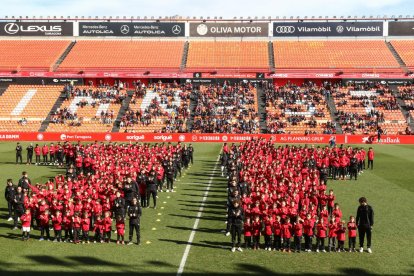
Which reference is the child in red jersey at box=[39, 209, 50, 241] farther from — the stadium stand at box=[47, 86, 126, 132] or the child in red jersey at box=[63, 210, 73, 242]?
the stadium stand at box=[47, 86, 126, 132]

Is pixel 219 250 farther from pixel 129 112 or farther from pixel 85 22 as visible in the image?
pixel 85 22

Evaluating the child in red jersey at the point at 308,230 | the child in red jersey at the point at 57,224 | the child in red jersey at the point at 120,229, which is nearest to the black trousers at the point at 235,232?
the child in red jersey at the point at 308,230

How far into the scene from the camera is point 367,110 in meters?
57.6

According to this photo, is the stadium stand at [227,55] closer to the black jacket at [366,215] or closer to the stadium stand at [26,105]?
the stadium stand at [26,105]

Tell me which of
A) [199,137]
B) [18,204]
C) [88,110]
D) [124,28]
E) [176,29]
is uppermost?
[124,28]

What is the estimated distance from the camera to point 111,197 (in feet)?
57.5

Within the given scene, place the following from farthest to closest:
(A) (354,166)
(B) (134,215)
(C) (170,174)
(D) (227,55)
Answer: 1. (D) (227,55)
2. (A) (354,166)
3. (C) (170,174)
4. (B) (134,215)

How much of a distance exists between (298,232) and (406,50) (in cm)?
6403

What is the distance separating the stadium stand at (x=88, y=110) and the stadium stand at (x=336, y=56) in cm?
2313

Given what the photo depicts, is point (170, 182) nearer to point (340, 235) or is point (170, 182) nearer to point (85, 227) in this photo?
point (85, 227)

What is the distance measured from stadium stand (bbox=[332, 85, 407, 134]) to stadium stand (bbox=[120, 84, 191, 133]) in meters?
18.0

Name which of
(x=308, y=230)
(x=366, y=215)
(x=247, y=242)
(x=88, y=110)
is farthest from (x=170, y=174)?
(x=88, y=110)

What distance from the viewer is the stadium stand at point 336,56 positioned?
67188 millimetres

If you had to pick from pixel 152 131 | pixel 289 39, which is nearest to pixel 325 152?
pixel 152 131
